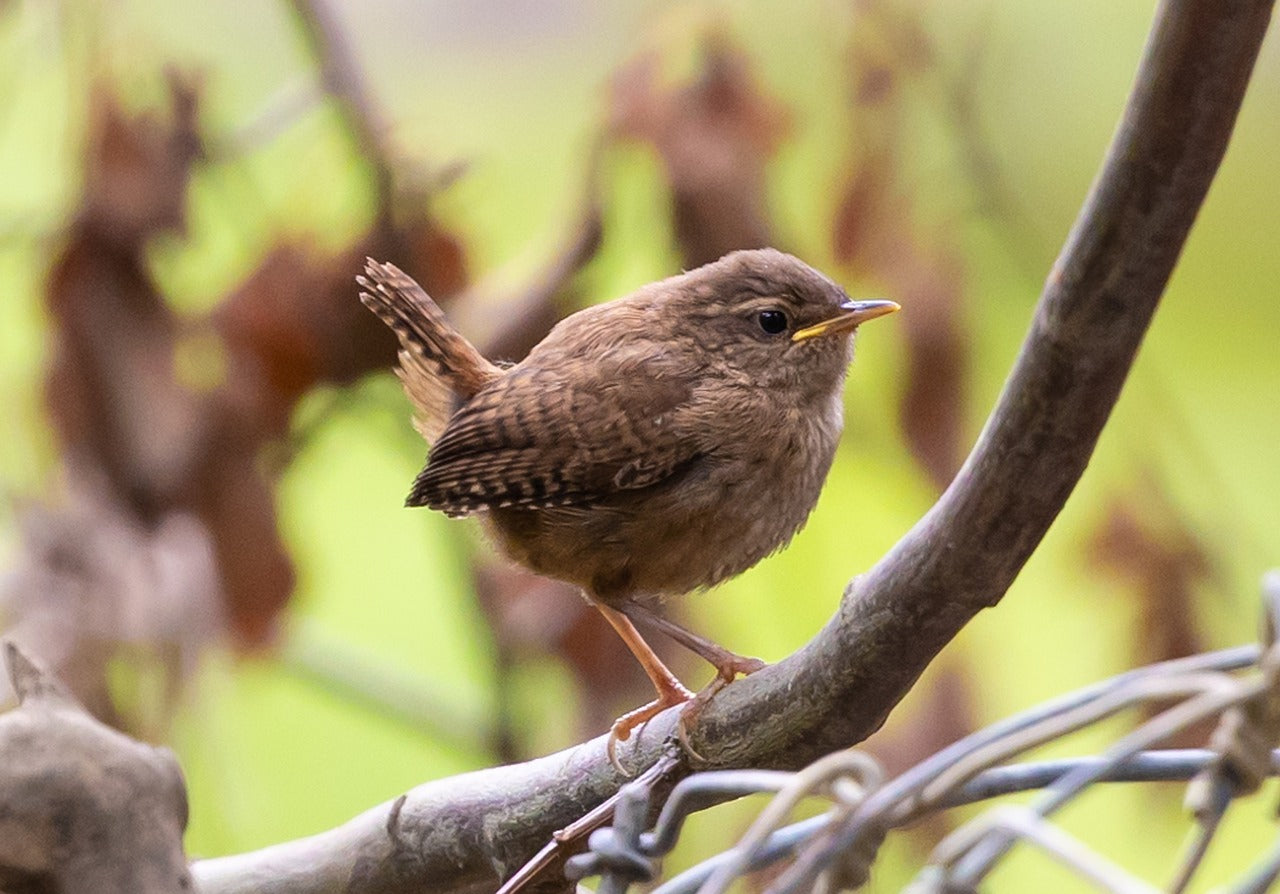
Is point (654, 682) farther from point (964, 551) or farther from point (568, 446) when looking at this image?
point (964, 551)

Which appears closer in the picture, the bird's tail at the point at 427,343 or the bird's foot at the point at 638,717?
the bird's foot at the point at 638,717

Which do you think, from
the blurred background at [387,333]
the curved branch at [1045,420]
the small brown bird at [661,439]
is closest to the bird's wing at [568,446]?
the small brown bird at [661,439]

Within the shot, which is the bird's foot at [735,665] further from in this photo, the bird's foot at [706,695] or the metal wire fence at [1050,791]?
the metal wire fence at [1050,791]

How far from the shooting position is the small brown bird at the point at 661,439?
1968 millimetres

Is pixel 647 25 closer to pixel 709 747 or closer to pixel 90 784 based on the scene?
pixel 709 747

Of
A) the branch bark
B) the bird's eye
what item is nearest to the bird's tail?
the bird's eye

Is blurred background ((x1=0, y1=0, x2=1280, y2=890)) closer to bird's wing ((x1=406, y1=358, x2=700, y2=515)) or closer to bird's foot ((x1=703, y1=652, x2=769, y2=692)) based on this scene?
bird's foot ((x1=703, y1=652, x2=769, y2=692))

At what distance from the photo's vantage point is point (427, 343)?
2.24 meters

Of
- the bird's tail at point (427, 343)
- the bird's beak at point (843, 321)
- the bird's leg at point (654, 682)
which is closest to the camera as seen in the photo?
the bird's leg at point (654, 682)

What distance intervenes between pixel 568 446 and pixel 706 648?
351 millimetres

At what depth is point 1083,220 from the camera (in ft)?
3.22

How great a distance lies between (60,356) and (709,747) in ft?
6.67

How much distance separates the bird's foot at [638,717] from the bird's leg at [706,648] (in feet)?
0.18

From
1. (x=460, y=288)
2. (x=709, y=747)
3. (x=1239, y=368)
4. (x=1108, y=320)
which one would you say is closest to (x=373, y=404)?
(x=460, y=288)
